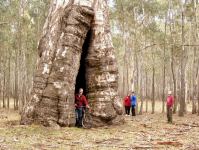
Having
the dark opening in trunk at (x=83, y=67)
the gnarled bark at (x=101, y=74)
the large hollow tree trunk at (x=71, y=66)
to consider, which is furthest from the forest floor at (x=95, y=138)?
the dark opening in trunk at (x=83, y=67)

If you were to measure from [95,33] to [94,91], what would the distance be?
232cm

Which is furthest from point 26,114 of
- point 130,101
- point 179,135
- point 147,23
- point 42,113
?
point 147,23

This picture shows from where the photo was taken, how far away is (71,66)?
1538 centimetres

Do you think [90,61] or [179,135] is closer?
[179,135]

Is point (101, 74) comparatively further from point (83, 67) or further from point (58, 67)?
point (58, 67)

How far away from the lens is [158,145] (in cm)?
1162

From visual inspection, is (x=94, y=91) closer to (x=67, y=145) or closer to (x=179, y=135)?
(x=179, y=135)

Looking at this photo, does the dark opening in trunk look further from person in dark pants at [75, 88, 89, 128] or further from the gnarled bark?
person in dark pants at [75, 88, 89, 128]

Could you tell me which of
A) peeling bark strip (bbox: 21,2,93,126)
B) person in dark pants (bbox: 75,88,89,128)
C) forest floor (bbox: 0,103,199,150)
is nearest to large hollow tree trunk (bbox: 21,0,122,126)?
peeling bark strip (bbox: 21,2,93,126)

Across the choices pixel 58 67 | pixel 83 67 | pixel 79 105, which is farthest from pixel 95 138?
pixel 83 67

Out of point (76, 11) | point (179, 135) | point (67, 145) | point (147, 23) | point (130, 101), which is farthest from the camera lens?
point (147, 23)

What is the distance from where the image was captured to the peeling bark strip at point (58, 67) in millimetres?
14781

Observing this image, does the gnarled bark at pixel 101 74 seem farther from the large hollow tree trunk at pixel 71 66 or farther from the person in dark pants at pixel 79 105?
the person in dark pants at pixel 79 105

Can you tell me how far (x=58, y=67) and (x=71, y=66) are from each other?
0.51m
